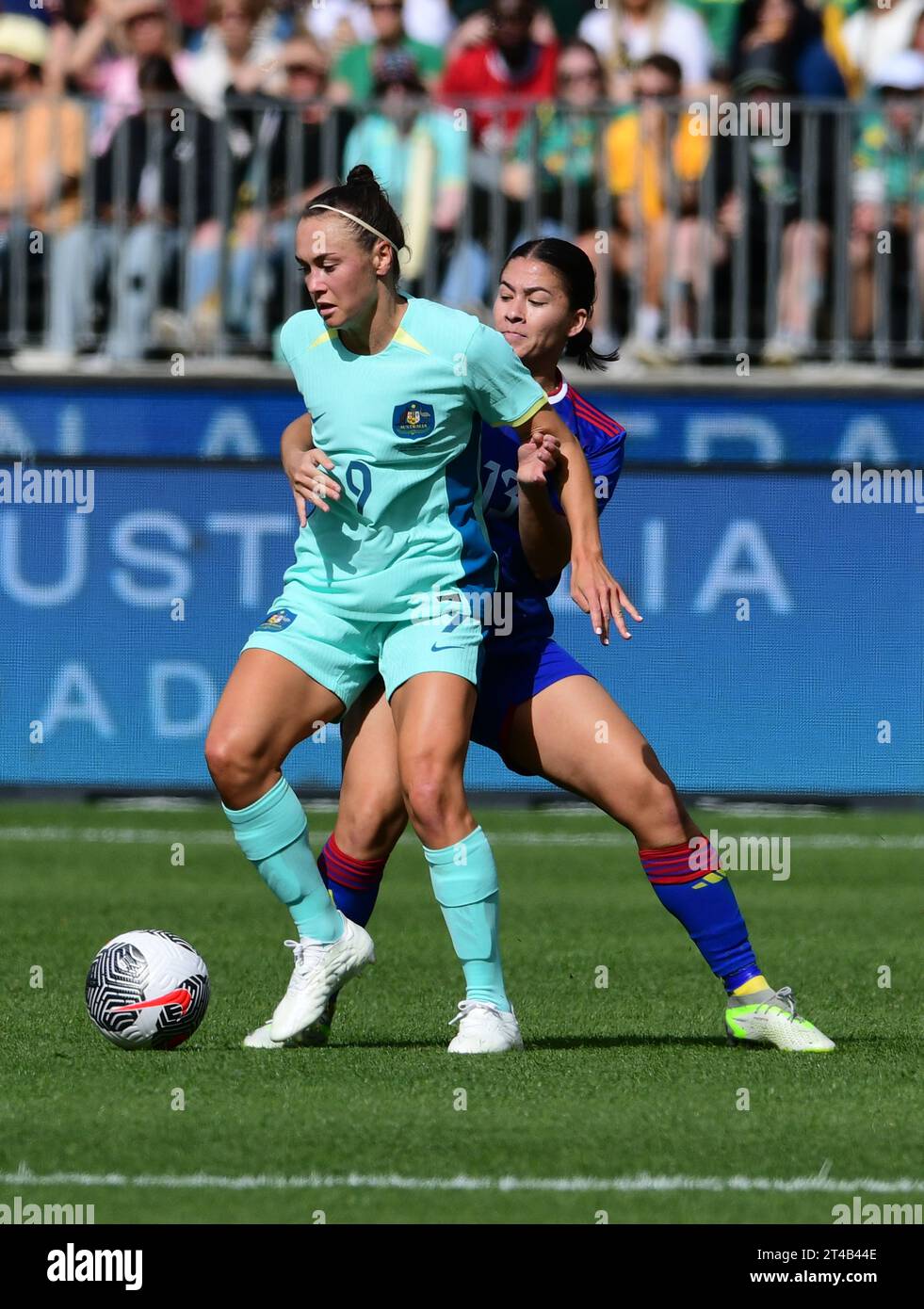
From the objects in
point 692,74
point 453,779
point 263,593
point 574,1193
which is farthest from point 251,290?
point 574,1193

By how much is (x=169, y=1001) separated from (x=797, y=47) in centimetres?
910

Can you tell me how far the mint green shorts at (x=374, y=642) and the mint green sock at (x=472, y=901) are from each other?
45 cm

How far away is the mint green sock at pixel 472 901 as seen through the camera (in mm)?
6629

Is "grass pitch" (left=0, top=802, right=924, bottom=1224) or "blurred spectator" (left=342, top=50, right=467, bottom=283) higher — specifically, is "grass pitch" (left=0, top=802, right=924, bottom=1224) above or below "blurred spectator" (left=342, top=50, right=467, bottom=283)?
below

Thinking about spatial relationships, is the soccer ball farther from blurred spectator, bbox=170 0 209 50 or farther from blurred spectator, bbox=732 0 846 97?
blurred spectator, bbox=170 0 209 50

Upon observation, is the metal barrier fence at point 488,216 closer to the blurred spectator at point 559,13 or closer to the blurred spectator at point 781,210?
the blurred spectator at point 781,210

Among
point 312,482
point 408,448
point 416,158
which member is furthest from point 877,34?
point 312,482

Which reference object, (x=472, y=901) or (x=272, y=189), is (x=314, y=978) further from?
(x=272, y=189)

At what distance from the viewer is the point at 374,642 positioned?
264 inches

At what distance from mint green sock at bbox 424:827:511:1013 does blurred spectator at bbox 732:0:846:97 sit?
854cm

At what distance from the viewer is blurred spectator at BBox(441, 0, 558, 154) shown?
568 inches

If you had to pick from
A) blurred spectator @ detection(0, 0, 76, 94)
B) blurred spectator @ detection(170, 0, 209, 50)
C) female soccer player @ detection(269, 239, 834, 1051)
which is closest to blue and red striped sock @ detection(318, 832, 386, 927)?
female soccer player @ detection(269, 239, 834, 1051)

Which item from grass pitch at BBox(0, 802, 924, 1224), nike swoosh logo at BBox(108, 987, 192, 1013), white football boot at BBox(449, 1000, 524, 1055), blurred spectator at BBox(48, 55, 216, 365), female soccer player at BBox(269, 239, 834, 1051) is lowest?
grass pitch at BBox(0, 802, 924, 1224)

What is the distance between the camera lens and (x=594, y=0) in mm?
15336
